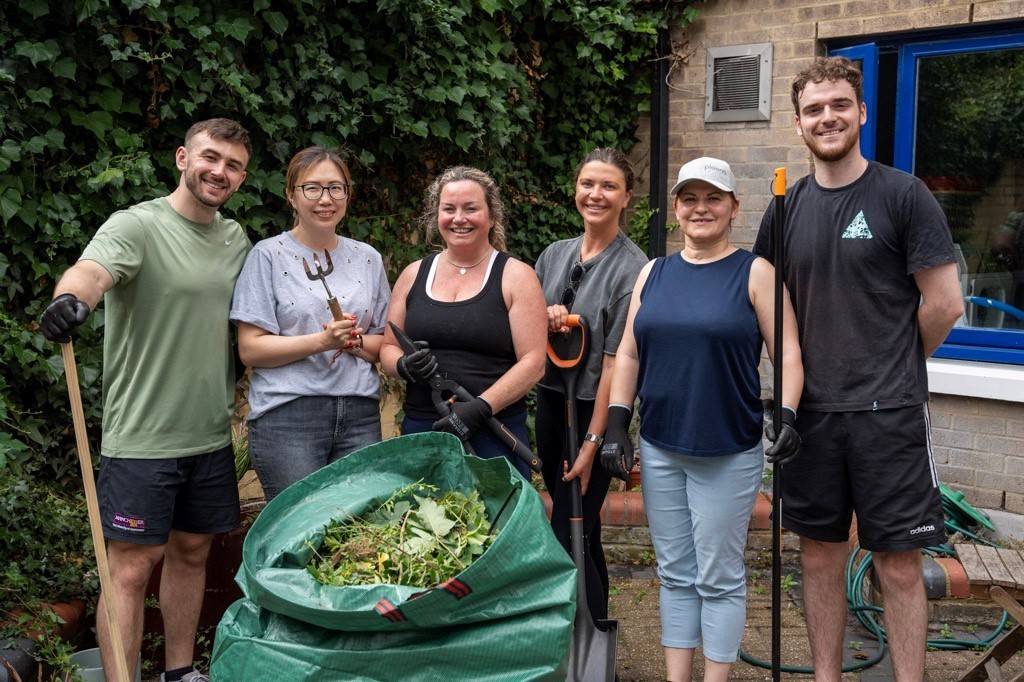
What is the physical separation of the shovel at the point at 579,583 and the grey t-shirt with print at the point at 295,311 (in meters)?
0.68

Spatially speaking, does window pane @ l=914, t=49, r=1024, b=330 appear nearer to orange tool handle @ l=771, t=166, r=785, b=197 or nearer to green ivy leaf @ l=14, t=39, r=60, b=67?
orange tool handle @ l=771, t=166, r=785, b=197

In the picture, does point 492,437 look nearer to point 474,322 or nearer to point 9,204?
point 474,322

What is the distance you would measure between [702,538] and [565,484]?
56 centimetres

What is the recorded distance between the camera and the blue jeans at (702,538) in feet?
9.93

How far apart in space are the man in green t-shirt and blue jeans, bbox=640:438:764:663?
1428 mm

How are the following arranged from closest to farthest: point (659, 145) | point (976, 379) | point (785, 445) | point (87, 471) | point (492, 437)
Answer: point (87, 471) < point (785, 445) < point (492, 437) < point (976, 379) < point (659, 145)

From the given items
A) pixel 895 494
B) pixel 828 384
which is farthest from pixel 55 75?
pixel 895 494

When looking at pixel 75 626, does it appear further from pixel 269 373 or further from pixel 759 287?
pixel 759 287

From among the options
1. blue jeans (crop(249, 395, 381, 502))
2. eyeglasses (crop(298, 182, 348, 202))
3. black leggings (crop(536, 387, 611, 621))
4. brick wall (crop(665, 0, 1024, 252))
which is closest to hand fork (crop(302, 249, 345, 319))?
eyeglasses (crop(298, 182, 348, 202))

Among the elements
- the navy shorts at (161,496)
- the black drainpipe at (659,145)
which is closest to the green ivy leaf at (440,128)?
the black drainpipe at (659,145)

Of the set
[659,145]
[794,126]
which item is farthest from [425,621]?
[659,145]

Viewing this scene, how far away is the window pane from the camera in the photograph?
4.94m

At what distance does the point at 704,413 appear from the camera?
2979 millimetres

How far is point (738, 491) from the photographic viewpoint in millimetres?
3027
